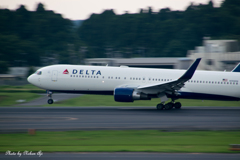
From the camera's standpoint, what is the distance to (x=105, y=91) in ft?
89.7

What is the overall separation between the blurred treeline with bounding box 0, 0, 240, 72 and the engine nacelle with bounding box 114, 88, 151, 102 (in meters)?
64.4

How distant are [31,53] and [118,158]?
268 ft

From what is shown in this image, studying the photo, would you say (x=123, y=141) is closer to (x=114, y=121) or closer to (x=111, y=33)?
(x=114, y=121)

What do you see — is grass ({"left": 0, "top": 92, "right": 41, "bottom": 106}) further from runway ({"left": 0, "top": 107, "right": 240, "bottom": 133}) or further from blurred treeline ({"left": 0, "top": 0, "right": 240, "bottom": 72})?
blurred treeline ({"left": 0, "top": 0, "right": 240, "bottom": 72})

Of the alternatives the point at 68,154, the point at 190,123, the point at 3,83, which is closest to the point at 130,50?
the point at 3,83

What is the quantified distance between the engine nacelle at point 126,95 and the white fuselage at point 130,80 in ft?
5.09

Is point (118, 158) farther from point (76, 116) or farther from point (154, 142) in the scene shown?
point (76, 116)

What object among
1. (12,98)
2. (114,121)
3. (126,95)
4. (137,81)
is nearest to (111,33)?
(12,98)

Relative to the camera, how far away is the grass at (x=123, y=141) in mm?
13141

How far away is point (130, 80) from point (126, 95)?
2.40m

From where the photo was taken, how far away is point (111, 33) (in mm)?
122562

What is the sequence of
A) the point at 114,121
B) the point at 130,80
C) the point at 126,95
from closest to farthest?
the point at 114,121 < the point at 126,95 < the point at 130,80

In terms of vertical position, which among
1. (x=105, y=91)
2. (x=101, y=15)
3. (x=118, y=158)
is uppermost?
(x=101, y=15)

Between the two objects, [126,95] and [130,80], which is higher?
[130,80]
